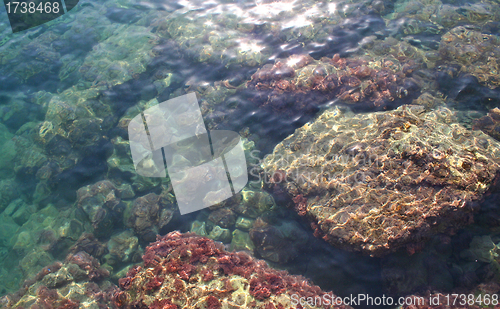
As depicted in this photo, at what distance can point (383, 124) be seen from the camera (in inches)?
218

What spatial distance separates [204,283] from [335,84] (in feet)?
19.6

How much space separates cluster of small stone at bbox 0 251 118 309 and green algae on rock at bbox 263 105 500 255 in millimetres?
4922

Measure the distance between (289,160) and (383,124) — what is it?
2.25 m

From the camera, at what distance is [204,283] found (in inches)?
A: 176

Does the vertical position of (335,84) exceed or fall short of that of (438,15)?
it falls short

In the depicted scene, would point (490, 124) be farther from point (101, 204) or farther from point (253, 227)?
point (101, 204)

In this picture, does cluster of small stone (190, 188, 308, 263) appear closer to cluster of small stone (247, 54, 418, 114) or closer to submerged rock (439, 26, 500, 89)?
cluster of small stone (247, 54, 418, 114)

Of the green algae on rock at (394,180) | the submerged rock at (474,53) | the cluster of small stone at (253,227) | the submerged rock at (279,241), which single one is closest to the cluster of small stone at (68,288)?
the cluster of small stone at (253,227)

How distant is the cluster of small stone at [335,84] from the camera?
7.05 m

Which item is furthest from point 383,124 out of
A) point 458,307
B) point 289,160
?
point 458,307

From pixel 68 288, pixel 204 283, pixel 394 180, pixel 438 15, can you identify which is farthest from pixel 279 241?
pixel 438 15

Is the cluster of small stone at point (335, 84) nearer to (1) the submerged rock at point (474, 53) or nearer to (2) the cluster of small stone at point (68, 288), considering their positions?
(1) the submerged rock at point (474, 53)

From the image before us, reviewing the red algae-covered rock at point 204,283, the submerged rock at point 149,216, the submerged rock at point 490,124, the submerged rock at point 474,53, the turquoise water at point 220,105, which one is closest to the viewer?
the red algae-covered rock at point 204,283

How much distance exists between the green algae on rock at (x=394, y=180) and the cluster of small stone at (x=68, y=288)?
16.1ft
